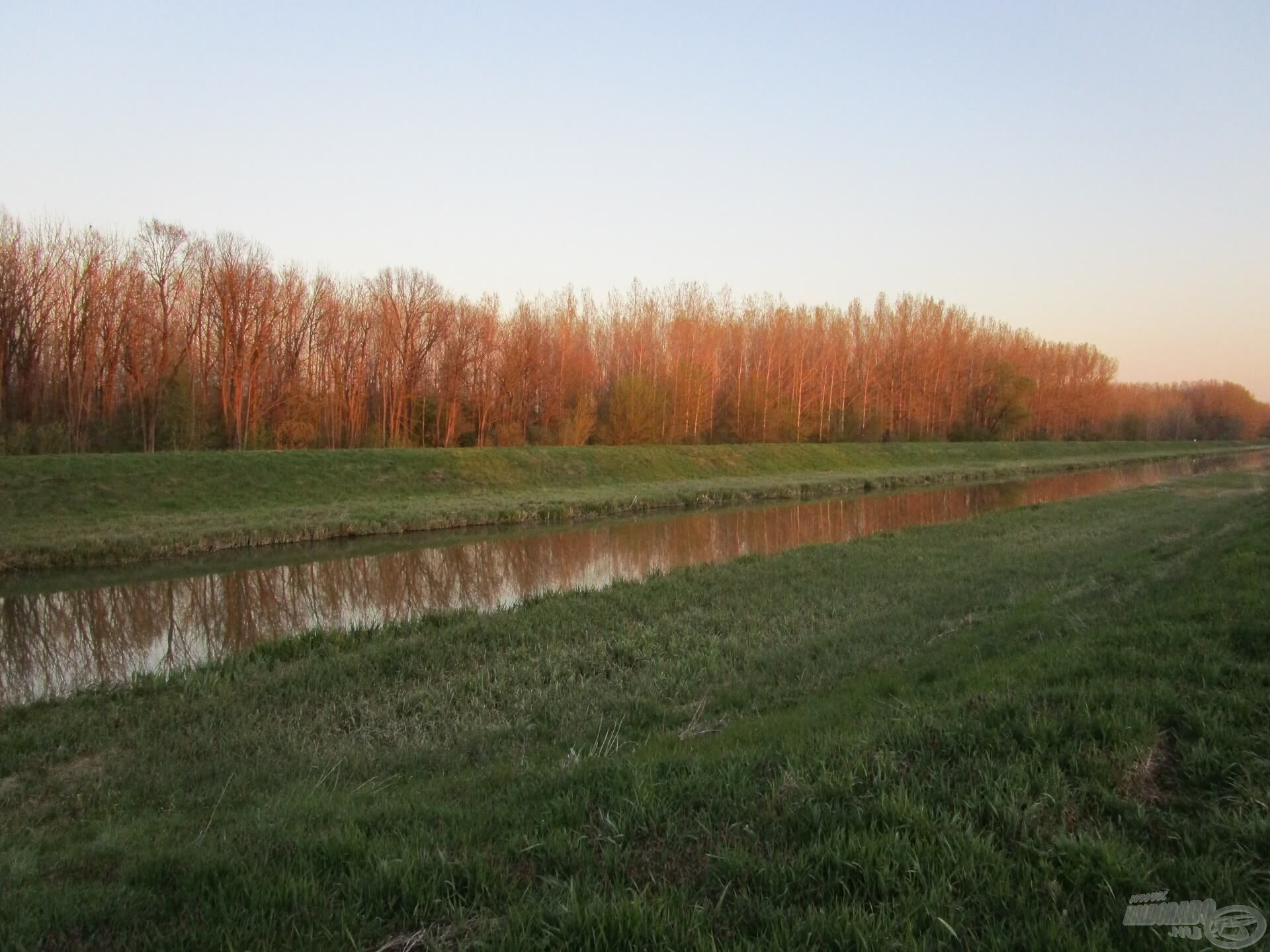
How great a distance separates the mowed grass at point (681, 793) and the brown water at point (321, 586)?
272 centimetres

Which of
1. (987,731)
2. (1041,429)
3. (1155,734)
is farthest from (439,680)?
(1041,429)

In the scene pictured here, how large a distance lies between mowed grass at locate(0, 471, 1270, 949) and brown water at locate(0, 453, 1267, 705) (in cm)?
272

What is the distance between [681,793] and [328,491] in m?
26.4

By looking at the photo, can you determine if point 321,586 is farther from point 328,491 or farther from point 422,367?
point 422,367

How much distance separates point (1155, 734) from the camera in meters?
3.84

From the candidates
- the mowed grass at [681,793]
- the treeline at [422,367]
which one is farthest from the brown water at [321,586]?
the treeline at [422,367]

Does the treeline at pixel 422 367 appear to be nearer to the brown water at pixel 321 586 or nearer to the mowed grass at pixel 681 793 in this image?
the brown water at pixel 321 586

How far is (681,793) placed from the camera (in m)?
3.92

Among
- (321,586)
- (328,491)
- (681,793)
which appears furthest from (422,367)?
(681,793)

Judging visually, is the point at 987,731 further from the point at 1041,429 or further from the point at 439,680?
the point at 1041,429

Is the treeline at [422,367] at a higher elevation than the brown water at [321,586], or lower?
higher

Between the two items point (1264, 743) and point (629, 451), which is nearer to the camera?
point (1264, 743)

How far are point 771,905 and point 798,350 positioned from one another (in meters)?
64.5

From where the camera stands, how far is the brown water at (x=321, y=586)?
10258mm
